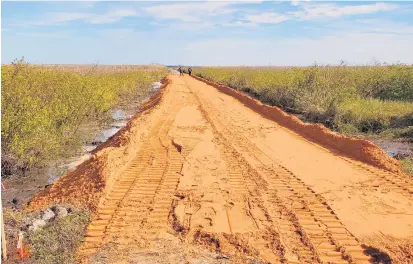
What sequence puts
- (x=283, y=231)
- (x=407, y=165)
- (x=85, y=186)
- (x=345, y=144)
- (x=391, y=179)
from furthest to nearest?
(x=345, y=144)
(x=407, y=165)
(x=391, y=179)
(x=85, y=186)
(x=283, y=231)

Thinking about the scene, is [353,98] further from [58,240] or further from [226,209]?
[58,240]

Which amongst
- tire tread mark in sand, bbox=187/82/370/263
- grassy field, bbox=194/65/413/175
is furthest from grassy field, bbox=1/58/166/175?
grassy field, bbox=194/65/413/175

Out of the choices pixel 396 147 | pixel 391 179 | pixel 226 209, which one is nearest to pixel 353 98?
pixel 396 147

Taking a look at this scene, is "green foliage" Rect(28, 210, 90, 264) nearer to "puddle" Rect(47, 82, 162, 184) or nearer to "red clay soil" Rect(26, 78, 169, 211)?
"red clay soil" Rect(26, 78, 169, 211)

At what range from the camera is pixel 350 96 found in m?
18.2

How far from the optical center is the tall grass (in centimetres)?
1480

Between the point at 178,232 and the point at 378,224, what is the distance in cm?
290

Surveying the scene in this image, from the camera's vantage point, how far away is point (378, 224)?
6.13m

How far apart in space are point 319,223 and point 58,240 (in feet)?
11.6

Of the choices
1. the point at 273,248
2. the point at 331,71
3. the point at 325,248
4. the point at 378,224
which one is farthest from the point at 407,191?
the point at 331,71

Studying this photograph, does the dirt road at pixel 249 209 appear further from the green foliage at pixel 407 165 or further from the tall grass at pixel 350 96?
the tall grass at pixel 350 96

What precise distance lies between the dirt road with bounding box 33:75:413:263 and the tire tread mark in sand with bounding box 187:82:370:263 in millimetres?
14

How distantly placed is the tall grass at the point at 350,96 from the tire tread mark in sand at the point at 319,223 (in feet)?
23.4

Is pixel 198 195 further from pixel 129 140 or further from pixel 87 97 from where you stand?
pixel 87 97
